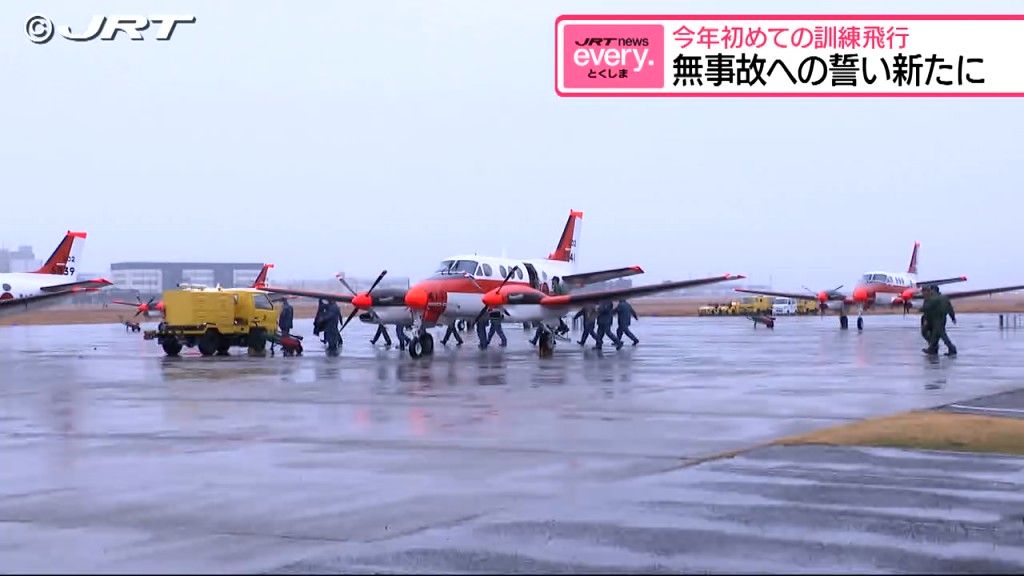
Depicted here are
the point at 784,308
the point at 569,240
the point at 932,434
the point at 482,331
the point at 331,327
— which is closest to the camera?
the point at 932,434

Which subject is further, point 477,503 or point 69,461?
point 69,461

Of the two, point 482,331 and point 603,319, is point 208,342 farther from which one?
point 603,319

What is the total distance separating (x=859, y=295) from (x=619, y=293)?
31.1m

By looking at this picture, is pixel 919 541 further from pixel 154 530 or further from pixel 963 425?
pixel 963 425

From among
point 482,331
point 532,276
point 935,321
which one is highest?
point 532,276

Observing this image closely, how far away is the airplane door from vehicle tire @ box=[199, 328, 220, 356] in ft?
28.3

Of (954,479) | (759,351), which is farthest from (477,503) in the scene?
(759,351)

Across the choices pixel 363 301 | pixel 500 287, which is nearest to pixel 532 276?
pixel 500 287

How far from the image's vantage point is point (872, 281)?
6259 cm

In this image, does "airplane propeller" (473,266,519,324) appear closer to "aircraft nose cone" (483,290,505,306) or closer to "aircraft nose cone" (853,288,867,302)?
"aircraft nose cone" (483,290,505,306)

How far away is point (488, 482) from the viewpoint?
1032 centimetres

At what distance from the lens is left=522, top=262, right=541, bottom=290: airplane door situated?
35.0 m

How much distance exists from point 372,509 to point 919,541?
12.3 feet

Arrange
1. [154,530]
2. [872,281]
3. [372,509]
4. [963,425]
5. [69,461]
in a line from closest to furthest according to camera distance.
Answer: [154,530] < [372,509] < [69,461] < [963,425] < [872,281]
